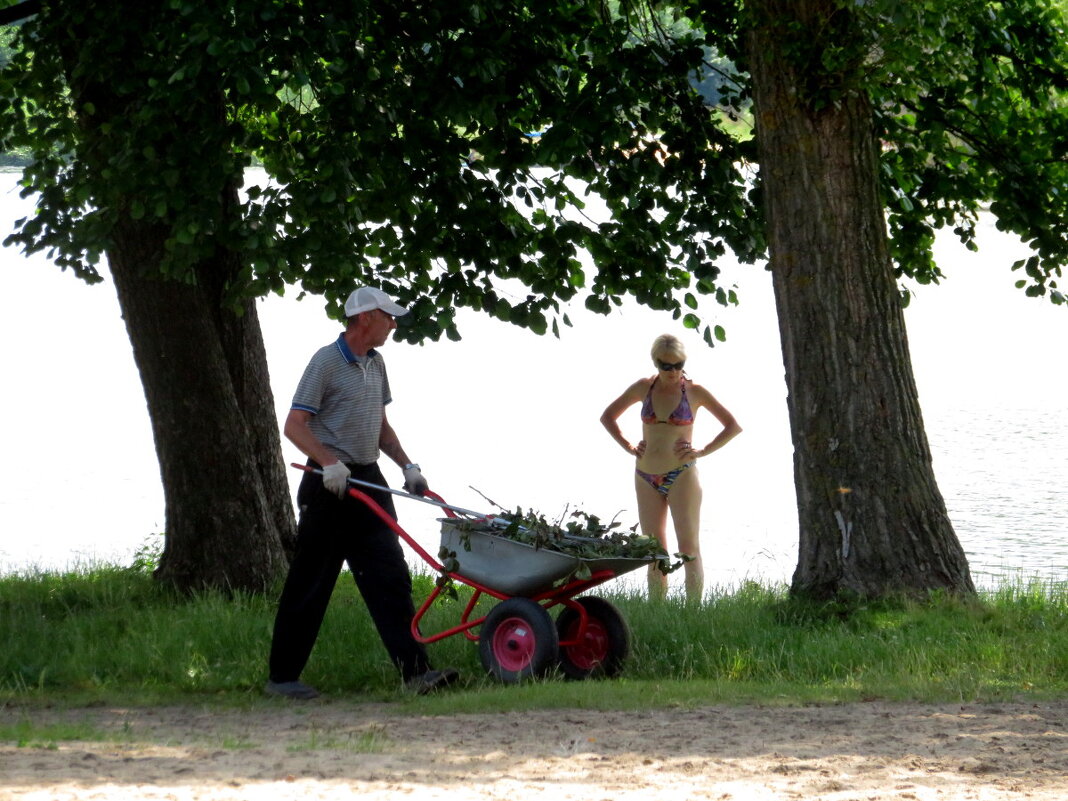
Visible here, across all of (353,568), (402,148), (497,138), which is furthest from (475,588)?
(497,138)

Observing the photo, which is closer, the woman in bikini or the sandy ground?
the sandy ground

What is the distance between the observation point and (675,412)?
10094mm

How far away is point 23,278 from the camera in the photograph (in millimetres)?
58000

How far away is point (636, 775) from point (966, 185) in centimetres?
Answer: 657

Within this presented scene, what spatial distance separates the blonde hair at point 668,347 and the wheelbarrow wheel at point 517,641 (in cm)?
280

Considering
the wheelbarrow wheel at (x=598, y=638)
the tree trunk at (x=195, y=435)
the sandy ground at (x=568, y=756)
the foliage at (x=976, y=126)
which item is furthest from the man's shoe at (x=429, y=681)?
the foliage at (x=976, y=126)

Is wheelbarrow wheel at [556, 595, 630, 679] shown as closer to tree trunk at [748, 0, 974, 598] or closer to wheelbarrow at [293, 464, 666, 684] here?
wheelbarrow at [293, 464, 666, 684]

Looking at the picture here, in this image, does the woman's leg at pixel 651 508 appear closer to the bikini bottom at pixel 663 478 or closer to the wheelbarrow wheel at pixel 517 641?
the bikini bottom at pixel 663 478

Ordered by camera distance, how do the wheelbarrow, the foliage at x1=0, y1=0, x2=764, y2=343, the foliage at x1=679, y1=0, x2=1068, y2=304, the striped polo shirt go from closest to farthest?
the wheelbarrow
the striped polo shirt
the foliage at x1=0, y1=0, x2=764, y2=343
the foliage at x1=679, y1=0, x2=1068, y2=304

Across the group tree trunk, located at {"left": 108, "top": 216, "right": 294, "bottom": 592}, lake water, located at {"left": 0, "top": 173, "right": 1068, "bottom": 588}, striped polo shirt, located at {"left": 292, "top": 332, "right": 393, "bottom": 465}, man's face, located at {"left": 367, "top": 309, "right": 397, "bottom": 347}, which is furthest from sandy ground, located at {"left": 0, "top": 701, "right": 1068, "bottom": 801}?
lake water, located at {"left": 0, "top": 173, "right": 1068, "bottom": 588}

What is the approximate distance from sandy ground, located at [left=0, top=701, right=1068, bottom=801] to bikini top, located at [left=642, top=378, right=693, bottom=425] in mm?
3491

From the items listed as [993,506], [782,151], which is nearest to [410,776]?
[782,151]

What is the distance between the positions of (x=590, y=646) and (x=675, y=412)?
2.63m

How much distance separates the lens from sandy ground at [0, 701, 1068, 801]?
5133mm
